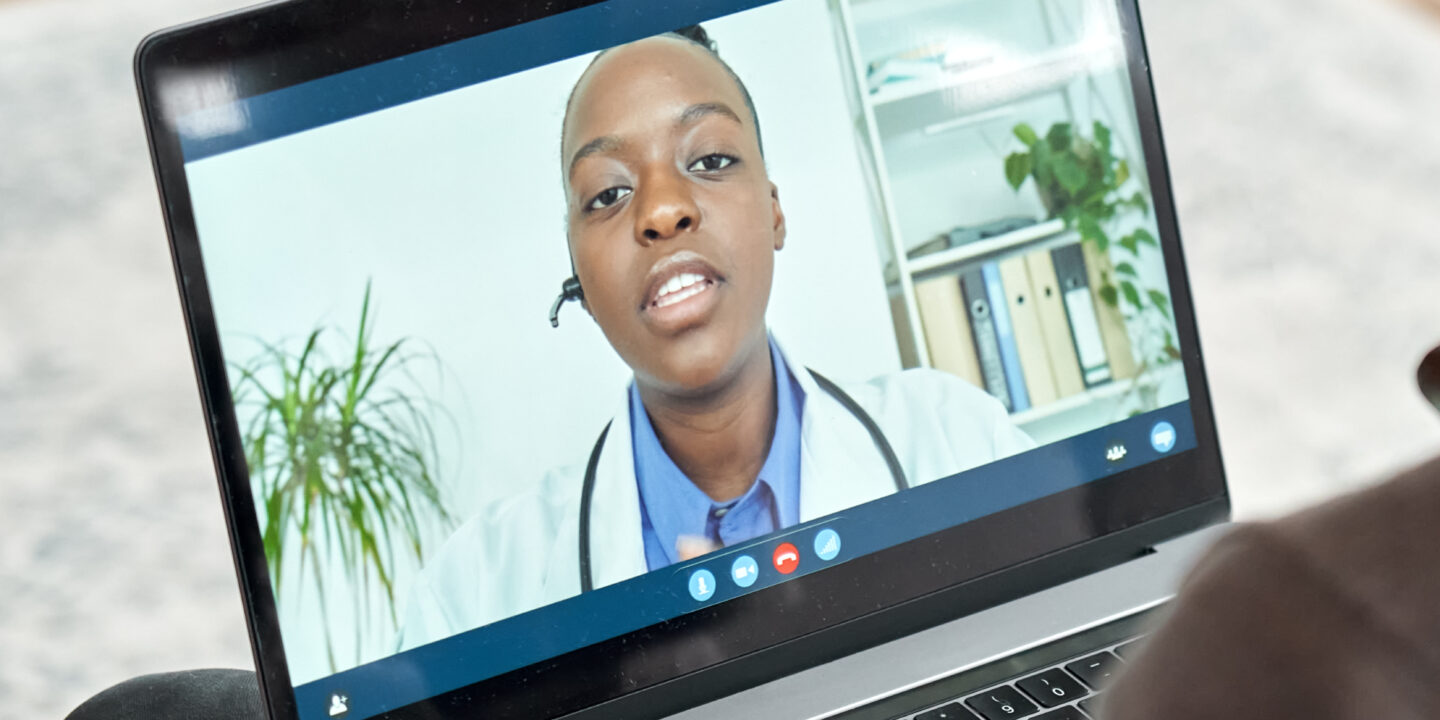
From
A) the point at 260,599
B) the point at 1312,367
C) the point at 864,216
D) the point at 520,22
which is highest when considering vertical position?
the point at 520,22

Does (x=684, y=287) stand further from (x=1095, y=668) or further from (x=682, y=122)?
(x=1095, y=668)

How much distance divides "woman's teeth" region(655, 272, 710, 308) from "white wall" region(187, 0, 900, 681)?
0.11 feet

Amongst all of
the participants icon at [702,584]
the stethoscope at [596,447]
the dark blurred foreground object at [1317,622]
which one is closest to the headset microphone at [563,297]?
the stethoscope at [596,447]

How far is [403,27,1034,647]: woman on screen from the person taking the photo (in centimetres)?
52

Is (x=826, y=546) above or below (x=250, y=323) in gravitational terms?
below

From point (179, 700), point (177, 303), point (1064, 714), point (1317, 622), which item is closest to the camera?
point (1317, 622)

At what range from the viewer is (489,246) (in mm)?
513

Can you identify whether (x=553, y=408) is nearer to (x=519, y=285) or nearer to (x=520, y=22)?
(x=519, y=285)

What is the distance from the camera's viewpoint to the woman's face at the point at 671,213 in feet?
1.72

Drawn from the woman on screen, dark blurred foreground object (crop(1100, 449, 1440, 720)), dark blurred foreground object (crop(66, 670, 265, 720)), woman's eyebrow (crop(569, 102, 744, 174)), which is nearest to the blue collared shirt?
the woman on screen

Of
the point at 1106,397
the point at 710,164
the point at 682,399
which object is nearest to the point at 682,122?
the point at 710,164

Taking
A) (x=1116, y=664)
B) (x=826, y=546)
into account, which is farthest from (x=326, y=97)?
(x=1116, y=664)

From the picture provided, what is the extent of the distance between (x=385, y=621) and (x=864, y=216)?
0.88 ft

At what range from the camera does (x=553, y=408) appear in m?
0.52
